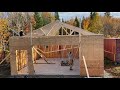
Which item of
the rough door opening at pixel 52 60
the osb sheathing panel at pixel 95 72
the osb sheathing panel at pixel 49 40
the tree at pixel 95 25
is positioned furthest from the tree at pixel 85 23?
the osb sheathing panel at pixel 95 72

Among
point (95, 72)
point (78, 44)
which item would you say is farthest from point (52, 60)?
point (95, 72)

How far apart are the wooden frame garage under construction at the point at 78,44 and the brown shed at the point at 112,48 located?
0.87 feet

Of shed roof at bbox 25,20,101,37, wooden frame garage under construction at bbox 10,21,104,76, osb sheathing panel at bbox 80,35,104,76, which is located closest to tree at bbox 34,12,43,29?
shed roof at bbox 25,20,101,37

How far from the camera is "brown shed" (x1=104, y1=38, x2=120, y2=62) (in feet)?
26.3

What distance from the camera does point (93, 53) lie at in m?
8.16

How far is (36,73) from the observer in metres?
8.24

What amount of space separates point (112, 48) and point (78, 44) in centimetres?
116

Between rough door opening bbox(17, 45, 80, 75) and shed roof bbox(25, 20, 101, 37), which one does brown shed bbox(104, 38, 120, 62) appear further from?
rough door opening bbox(17, 45, 80, 75)

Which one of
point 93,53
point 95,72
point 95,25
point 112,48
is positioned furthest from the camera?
point 95,25

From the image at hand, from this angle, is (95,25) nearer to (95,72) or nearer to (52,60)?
(52,60)

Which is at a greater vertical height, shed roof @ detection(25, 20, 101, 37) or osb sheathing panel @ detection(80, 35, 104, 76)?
shed roof @ detection(25, 20, 101, 37)

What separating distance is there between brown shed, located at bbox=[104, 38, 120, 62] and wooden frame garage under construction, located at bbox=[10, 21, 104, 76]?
26cm

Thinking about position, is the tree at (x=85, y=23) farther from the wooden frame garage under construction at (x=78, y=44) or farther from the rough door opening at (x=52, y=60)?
the rough door opening at (x=52, y=60)
